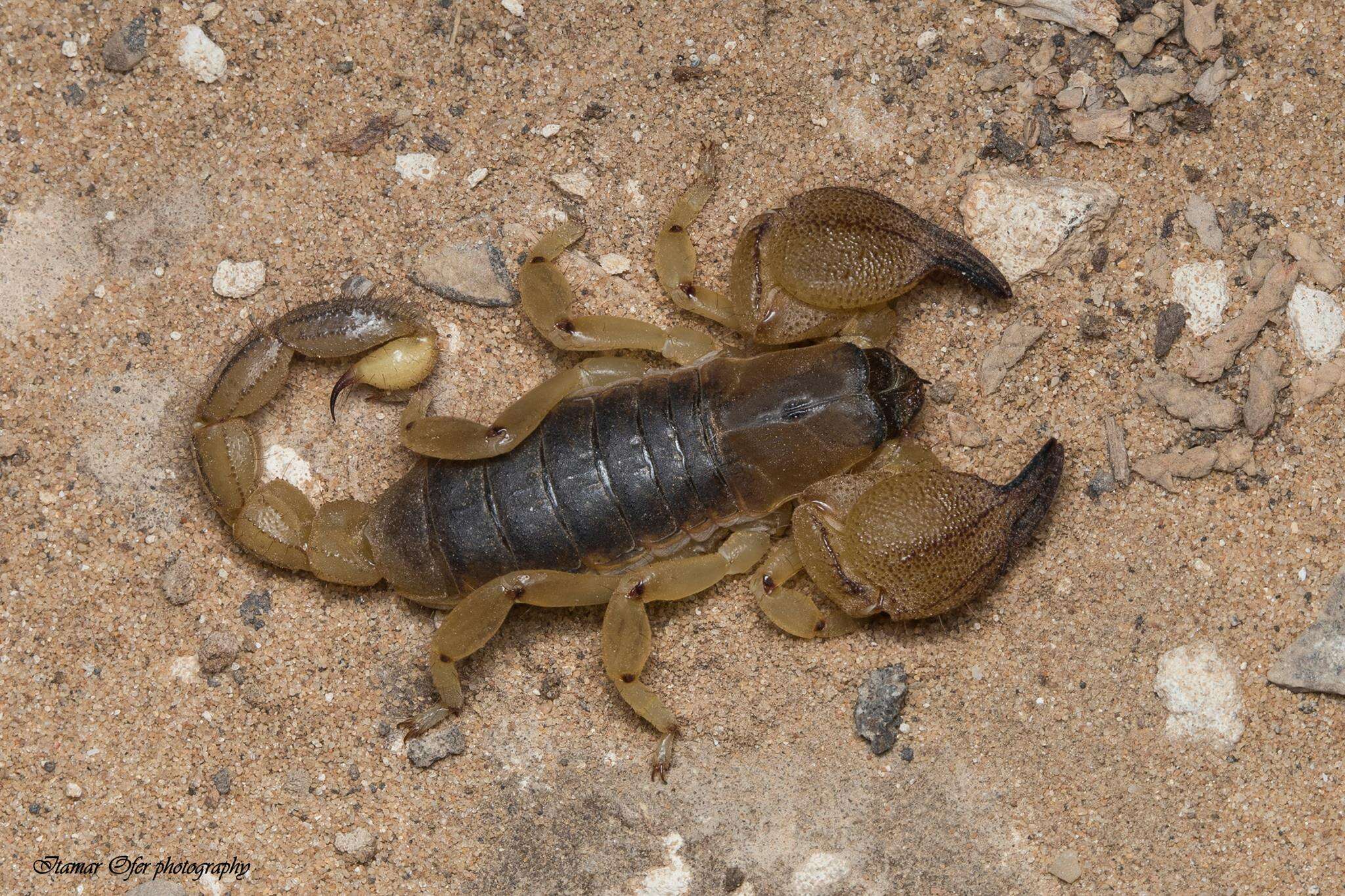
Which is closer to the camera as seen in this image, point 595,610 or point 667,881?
point 667,881

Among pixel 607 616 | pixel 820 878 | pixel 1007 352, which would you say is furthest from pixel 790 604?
pixel 1007 352

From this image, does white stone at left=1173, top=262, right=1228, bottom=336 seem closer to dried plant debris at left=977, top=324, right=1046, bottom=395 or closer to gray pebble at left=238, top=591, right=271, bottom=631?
dried plant debris at left=977, top=324, right=1046, bottom=395

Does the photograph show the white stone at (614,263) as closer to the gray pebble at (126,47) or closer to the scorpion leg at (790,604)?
the scorpion leg at (790,604)

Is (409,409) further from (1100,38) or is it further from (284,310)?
(1100,38)

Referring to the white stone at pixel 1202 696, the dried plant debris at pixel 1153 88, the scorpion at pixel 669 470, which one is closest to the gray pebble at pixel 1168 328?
the scorpion at pixel 669 470

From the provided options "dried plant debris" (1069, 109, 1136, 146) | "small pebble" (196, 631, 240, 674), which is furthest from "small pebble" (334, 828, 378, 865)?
"dried plant debris" (1069, 109, 1136, 146)

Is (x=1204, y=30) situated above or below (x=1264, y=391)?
above

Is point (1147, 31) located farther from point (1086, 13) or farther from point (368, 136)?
point (368, 136)
